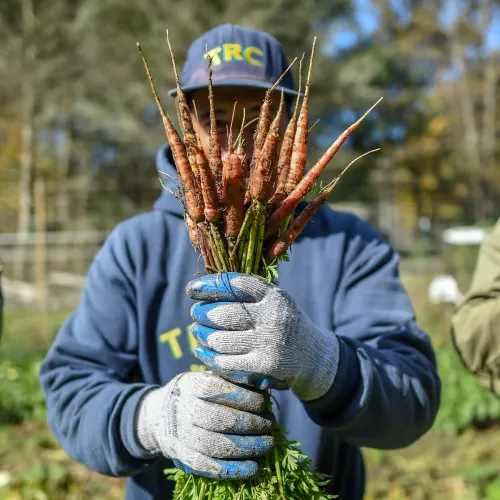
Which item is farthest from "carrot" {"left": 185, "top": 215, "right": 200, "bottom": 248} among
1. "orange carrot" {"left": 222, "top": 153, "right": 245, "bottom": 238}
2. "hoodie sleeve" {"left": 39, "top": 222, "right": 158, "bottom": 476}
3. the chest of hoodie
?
"hoodie sleeve" {"left": 39, "top": 222, "right": 158, "bottom": 476}

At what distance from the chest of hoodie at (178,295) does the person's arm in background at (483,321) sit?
2.78 ft

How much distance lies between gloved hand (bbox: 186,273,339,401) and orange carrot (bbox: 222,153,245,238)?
0.14 meters

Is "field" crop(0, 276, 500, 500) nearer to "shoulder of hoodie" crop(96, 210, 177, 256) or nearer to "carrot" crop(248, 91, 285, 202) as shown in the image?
"shoulder of hoodie" crop(96, 210, 177, 256)

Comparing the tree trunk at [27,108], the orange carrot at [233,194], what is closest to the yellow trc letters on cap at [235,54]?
the orange carrot at [233,194]

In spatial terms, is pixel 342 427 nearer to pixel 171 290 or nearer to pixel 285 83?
pixel 171 290

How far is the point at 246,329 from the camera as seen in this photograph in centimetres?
148

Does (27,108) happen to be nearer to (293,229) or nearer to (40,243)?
(40,243)

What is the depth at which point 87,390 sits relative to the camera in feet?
5.90

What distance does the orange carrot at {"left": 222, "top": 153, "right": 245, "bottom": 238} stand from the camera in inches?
57.1

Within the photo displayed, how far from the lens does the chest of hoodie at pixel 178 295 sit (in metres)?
1.95

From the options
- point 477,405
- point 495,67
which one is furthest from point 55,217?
point 495,67

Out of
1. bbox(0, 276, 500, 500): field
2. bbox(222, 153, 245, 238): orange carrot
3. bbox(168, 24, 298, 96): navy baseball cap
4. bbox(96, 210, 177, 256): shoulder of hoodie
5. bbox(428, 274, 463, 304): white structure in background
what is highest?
bbox(168, 24, 298, 96): navy baseball cap

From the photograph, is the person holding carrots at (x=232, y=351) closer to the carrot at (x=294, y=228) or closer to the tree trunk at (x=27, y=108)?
the carrot at (x=294, y=228)

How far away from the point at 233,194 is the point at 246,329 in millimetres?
371
